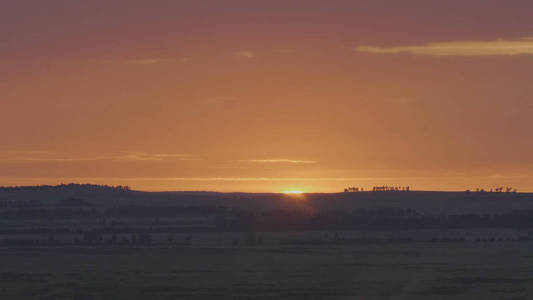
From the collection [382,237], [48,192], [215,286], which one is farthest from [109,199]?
[215,286]

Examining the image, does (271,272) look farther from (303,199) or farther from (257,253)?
(303,199)

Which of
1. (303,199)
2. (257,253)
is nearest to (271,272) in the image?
(257,253)

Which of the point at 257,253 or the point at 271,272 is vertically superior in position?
the point at 257,253

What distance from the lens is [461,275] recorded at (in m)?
57.4

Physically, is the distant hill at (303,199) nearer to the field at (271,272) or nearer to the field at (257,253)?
the field at (257,253)

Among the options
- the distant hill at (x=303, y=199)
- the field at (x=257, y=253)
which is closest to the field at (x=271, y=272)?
the field at (x=257, y=253)

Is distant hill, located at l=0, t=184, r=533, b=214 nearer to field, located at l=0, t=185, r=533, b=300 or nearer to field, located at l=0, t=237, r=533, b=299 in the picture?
field, located at l=0, t=185, r=533, b=300

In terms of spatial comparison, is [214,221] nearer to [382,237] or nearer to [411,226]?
[411,226]

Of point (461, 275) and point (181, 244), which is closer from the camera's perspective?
point (461, 275)

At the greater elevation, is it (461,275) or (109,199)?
(109,199)

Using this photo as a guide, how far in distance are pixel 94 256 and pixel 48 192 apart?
101 m

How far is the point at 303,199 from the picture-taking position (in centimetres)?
17875

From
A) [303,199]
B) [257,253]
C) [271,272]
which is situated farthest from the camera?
[303,199]

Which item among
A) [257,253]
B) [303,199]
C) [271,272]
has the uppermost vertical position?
[303,199]
